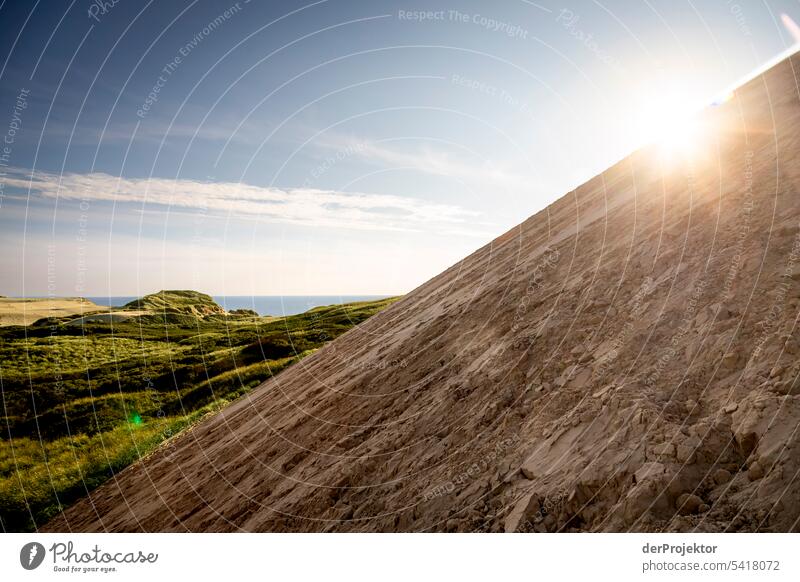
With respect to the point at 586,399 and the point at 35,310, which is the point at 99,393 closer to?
the point at 586,399

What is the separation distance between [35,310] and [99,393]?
8061 cm

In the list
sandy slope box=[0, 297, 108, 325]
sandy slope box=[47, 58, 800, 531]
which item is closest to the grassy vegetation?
sandy slope box=[47, 58, 800, 531]

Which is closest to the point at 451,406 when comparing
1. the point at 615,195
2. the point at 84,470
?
the point at 615,195

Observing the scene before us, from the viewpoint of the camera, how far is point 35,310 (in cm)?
9569

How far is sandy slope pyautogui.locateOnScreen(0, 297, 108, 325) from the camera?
7725 centimetres

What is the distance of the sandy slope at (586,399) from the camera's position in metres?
5.62

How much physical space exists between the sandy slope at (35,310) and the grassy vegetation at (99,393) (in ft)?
36.1

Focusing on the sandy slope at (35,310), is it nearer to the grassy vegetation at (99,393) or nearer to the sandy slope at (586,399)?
the grassy vegetation at (99,393)

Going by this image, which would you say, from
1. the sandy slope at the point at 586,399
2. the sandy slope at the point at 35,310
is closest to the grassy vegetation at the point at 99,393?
the sandy slope at the point at 586,399

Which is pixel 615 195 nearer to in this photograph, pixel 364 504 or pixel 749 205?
pixel 749 205

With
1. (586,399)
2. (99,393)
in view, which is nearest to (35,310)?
(99,393)

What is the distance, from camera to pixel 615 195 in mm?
16391

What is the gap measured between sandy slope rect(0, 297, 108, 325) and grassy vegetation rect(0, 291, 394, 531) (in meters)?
11.0

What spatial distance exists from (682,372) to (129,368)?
4863cm
